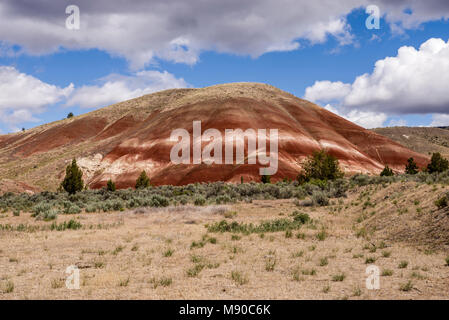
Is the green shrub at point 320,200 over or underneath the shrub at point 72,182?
underneath

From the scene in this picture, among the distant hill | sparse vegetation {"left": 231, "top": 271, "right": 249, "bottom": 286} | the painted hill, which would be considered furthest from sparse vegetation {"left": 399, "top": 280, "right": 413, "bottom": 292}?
the distant hill

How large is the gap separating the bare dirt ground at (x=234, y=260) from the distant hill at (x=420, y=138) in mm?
112748

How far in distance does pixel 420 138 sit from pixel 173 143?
338 feet

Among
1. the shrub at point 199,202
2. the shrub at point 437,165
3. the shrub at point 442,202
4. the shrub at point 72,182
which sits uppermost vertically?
the shrub at point 437,165

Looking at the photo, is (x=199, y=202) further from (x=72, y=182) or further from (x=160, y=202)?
(x=72, y=182)

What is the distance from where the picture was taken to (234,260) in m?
10.2

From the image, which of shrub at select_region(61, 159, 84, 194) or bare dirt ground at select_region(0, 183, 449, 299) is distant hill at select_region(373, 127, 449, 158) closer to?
shrub at select_region(61, 159, 84, 194)

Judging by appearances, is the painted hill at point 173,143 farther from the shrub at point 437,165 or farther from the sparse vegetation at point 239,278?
the sparse vegetation at point 239,278

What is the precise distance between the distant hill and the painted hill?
152ft

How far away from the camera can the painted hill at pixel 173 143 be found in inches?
2291

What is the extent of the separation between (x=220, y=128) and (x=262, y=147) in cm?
942

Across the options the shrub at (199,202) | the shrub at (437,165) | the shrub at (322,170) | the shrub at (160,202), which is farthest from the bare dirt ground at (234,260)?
the shrub at (437,165)

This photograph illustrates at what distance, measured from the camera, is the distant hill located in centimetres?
11531
